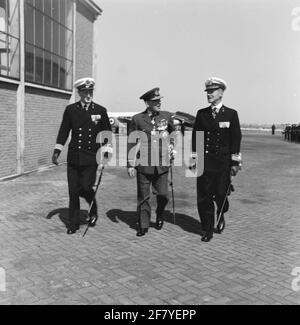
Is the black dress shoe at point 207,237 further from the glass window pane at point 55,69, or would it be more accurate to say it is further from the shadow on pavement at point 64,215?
the glass window pane at point 55,69

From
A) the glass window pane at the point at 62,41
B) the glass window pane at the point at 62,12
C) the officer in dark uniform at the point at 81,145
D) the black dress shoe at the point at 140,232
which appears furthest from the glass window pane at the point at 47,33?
the black dress shoe at the point at 140,232

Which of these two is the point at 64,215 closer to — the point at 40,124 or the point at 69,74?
the point at 40,124

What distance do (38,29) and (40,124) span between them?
2.94 meters

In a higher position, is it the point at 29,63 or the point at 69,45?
the point at 69,45

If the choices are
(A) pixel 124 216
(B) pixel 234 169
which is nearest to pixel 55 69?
(A) pixel 124 216

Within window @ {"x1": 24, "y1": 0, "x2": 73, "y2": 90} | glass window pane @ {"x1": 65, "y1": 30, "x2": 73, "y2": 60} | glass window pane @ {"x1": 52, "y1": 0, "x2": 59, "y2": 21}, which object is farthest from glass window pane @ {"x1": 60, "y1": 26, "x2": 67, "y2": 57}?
glass window pane @ {"x1": 52, "y1": 0, "x2": 59, "y2": 21}

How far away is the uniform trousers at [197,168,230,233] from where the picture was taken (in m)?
5.52

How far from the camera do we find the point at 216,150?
18.0 feet

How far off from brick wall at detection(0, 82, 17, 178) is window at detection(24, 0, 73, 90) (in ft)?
4.23

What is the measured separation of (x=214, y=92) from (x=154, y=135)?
1.00 meters

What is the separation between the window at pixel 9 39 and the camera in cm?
1126

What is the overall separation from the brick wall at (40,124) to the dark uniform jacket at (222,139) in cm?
804
